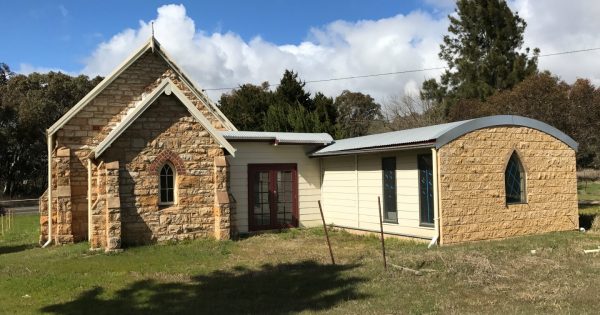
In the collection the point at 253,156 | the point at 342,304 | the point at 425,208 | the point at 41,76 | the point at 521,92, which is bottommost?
the point at 342,304

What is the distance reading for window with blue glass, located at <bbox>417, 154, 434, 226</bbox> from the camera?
1414 centimetres

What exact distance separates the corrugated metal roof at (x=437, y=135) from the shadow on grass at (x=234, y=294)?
4.42 meters

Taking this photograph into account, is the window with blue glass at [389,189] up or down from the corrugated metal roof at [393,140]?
down

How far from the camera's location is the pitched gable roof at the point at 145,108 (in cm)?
1427

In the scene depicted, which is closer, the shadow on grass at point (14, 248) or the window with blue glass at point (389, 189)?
the window with blue glass at point (389, 189)

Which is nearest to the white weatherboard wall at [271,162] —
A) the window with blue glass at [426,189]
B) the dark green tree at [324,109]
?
the window with blue glass at [426,189]

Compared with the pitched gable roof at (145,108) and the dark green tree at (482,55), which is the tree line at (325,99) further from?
the pitched gable roof at (145,108)

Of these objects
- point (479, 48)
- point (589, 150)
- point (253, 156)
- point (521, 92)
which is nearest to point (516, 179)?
point (253, 156)

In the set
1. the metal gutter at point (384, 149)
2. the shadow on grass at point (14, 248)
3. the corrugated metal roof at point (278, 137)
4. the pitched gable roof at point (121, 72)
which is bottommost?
the shadow on grass at point (14, 248)

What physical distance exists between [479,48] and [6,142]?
40863 mm

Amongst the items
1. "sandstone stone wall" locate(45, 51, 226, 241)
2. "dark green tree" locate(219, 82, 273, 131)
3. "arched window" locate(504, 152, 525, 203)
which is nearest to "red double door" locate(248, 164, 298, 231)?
"sandstone stone wall" locate(45, 51, 226, 241)

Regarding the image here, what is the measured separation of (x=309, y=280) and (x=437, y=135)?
559cm

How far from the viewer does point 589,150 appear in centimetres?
2969

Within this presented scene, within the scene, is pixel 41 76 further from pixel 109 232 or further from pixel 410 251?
pixel 410 251
